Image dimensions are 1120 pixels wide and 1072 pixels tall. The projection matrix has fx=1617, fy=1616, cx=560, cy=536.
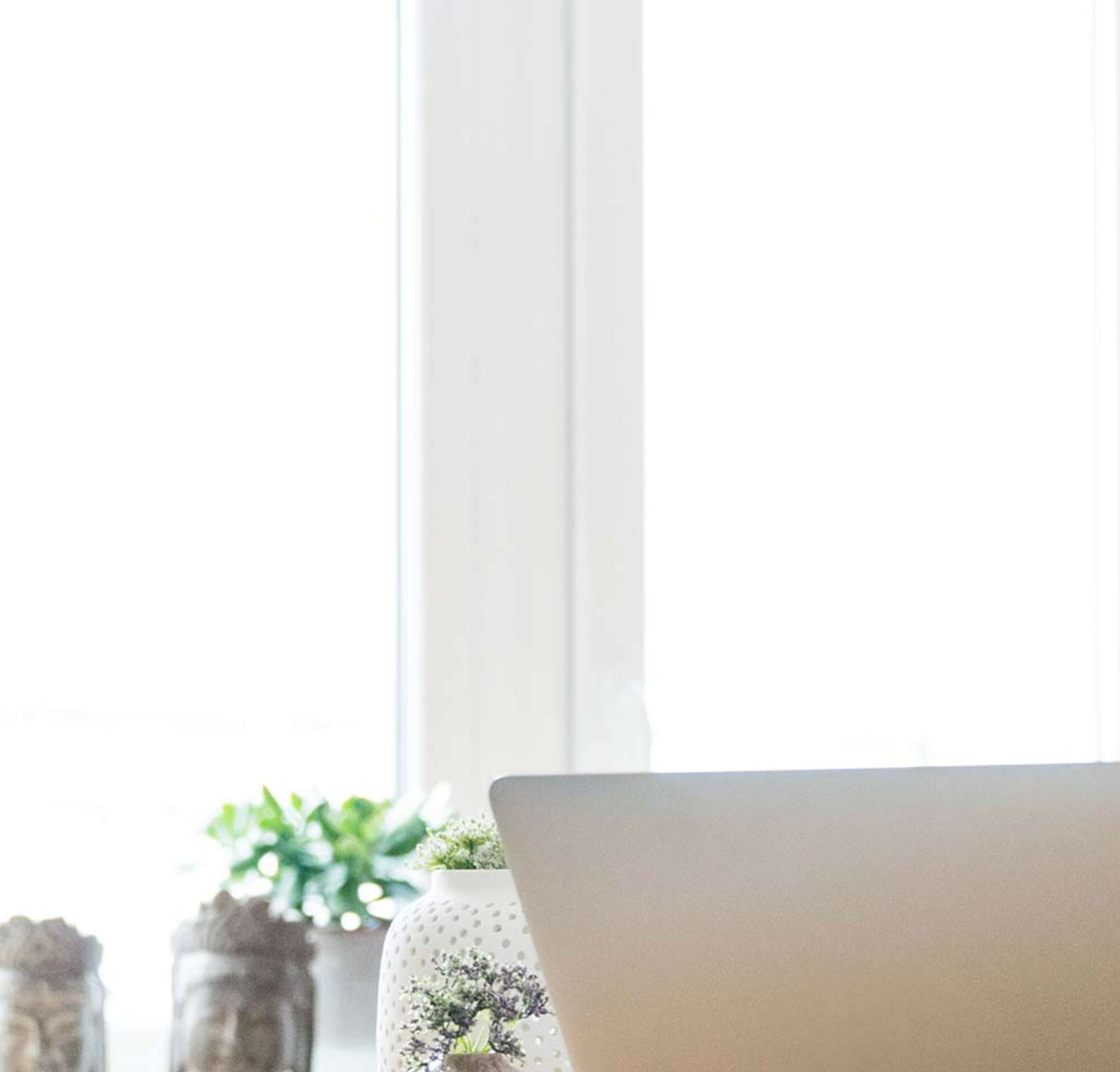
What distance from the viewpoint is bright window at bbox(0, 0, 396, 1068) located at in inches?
56.1

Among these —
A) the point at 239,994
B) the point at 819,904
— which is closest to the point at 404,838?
the point at 239,994

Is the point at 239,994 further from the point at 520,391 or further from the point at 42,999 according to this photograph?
the point at 520,391

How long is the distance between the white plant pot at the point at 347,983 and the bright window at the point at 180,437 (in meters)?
0.21

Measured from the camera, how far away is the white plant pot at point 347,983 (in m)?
1.28

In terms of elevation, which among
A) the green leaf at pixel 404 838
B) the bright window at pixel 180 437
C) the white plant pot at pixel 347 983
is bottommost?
the white plant pot at pixel 347 983

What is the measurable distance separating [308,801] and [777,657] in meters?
0.56

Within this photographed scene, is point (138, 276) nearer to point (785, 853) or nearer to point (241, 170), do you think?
point (241, 170)

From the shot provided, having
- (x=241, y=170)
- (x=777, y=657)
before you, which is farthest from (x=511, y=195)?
(x=777, y=657)

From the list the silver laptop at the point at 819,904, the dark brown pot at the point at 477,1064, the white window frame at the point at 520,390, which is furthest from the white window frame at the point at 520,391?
the silver laptop at the point at 819,904

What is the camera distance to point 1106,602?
1.86 m

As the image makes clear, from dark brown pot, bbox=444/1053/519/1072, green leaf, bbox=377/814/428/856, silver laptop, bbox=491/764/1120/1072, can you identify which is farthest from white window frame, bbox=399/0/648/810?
silver laptop, bbox=491/764/1120/1072

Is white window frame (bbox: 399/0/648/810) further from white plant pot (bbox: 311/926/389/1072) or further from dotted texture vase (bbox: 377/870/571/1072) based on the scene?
dotted texture vase (bbox: 377/870/571/1072)

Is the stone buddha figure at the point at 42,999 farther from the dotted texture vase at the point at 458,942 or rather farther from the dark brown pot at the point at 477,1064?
the dark brown pot at the point at 477,1064

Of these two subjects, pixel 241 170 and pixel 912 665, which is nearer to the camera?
pixel 241 170
